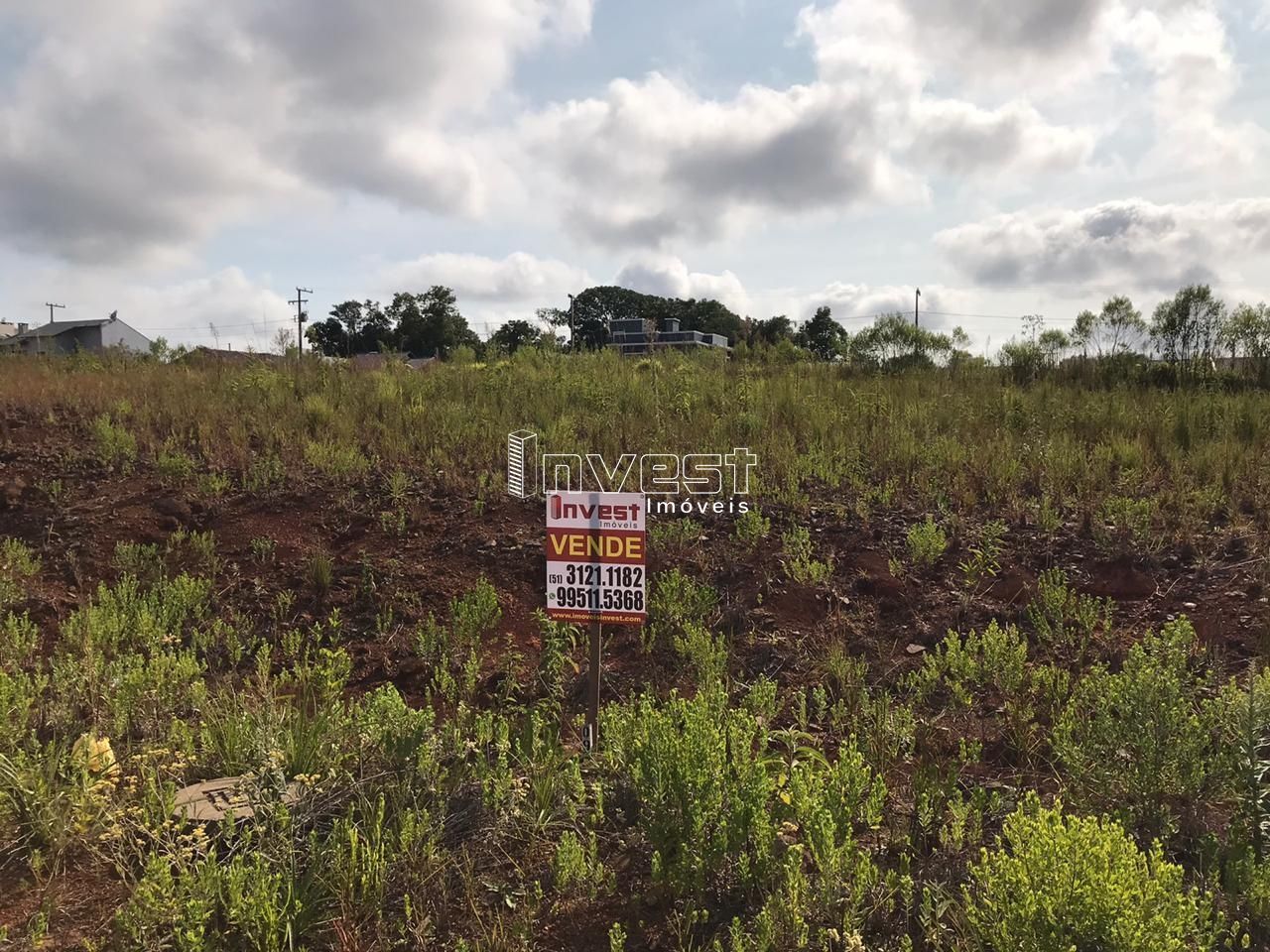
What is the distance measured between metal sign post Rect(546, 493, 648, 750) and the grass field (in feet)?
1.54

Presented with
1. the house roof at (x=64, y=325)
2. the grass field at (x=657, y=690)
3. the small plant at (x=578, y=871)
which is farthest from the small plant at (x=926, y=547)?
the house roof at (x=64, y=325)

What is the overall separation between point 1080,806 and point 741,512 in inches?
137

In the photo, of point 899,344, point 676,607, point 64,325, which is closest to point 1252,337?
point 899,344

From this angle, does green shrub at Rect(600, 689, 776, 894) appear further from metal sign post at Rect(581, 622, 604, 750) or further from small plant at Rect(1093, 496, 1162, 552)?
small plant at Rect(1093, 496, 1162, 552)

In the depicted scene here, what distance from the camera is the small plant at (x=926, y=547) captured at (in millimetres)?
4863

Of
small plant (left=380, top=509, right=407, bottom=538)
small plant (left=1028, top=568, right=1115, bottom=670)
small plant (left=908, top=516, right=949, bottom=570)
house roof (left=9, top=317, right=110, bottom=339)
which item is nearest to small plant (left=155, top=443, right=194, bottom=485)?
small plant (left=380, top=509, right=407, bottom=538)

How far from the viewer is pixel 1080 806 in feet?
8.19

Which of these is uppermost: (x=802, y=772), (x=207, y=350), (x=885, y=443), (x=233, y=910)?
(x=207, y=350)

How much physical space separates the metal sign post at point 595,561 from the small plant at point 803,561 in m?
1.82

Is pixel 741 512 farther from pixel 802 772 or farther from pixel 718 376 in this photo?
pixel 718 376

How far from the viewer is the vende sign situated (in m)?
3.19

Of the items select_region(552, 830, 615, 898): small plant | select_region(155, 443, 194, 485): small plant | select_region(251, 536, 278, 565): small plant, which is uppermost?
select_region(155, 443, 194, 485): small plant

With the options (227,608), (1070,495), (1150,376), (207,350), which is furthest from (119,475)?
(1150,376)

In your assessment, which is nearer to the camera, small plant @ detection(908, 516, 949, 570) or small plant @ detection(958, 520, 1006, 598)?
small plant @ detection(958, 520, 1006, 598)
